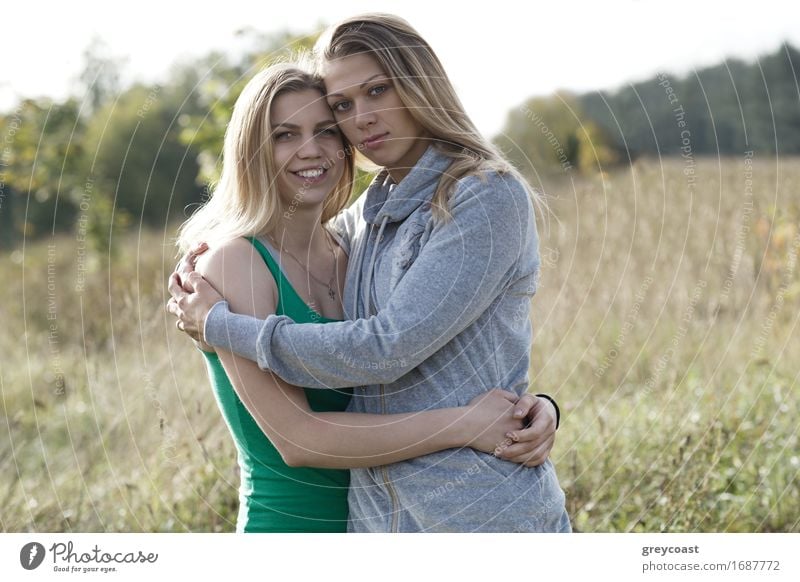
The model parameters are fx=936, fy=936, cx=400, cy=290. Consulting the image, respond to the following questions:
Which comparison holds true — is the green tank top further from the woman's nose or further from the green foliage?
the green foliage

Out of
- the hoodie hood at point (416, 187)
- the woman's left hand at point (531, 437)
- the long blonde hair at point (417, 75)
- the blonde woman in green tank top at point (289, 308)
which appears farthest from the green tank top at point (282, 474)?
the long blonde hair at point (417, 75)

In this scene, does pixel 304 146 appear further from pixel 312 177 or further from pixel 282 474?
pixel 282 474

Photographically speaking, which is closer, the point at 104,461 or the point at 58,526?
the point at 58,526

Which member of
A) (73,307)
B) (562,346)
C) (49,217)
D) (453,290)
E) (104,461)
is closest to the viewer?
(453,290)

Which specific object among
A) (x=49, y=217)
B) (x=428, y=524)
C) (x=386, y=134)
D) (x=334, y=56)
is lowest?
(x=49, y=217)

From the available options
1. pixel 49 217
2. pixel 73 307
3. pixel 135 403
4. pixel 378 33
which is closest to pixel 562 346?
pixel 135 403

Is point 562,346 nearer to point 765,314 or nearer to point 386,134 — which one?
point 765,314

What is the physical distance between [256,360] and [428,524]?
26.9 inches

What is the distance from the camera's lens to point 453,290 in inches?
99.2
